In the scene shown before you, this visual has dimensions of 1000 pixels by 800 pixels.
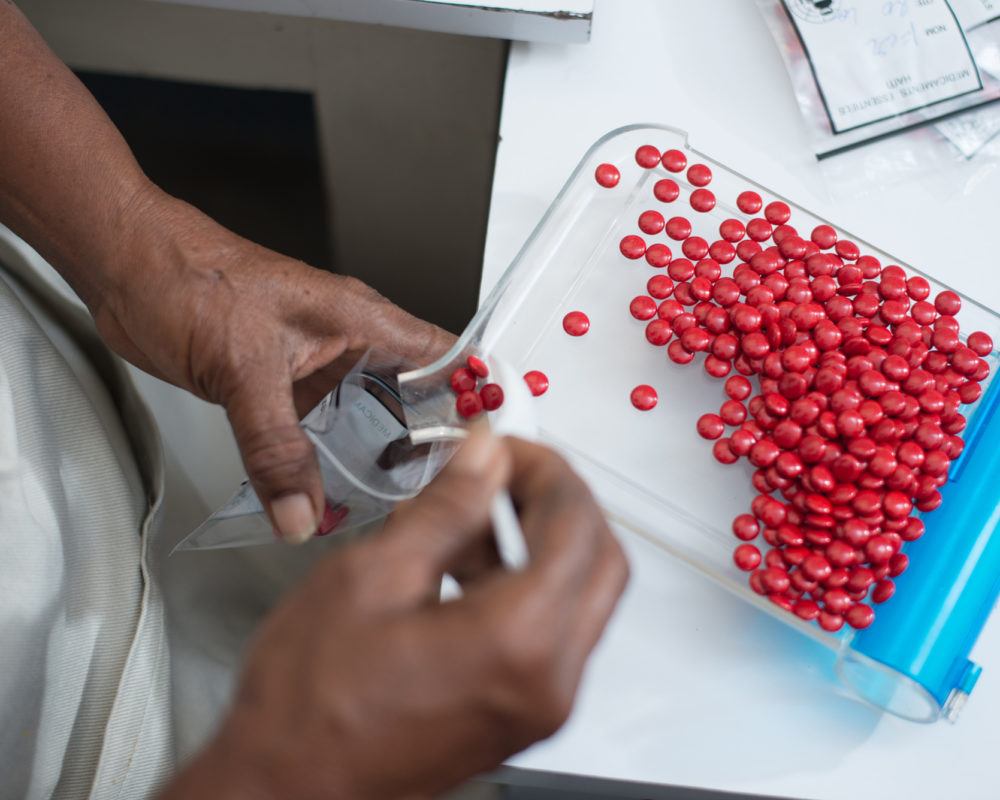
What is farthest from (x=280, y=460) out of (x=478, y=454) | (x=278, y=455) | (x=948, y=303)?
(x=948, y=303)

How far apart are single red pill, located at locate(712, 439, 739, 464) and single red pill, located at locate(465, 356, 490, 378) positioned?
0.54 feet

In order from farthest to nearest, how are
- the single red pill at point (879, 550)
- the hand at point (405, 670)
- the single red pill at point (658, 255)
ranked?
the single red pill at point (658, 255) → the single red pill at point (879, 550) → the hand at point (405, 670)

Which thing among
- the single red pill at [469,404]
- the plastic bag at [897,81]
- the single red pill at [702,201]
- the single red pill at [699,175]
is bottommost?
the single red pill at [469,404]

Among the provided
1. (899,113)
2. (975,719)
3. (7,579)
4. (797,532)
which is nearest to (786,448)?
(797,532)

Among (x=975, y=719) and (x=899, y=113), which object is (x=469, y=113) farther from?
(x=975, y=719)

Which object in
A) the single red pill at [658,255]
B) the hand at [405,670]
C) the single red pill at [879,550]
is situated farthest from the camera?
the single red pill at [658,255]

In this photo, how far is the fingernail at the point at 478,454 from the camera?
0.34 metres

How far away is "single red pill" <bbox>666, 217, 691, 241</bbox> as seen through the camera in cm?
63

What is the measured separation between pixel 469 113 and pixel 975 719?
0.93 meters

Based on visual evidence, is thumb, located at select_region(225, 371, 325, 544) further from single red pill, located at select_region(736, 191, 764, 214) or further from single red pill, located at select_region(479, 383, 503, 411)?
single red pill, located at select_region(736, 191, 764, 214)

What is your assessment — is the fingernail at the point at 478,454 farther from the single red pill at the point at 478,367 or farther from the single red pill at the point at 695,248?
the single red pill at the point at 695,248

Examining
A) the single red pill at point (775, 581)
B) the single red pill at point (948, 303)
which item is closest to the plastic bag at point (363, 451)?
the single red pill at point (775, 581)

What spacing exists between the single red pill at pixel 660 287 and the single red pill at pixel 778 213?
0.10 m

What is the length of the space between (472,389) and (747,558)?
207mm
